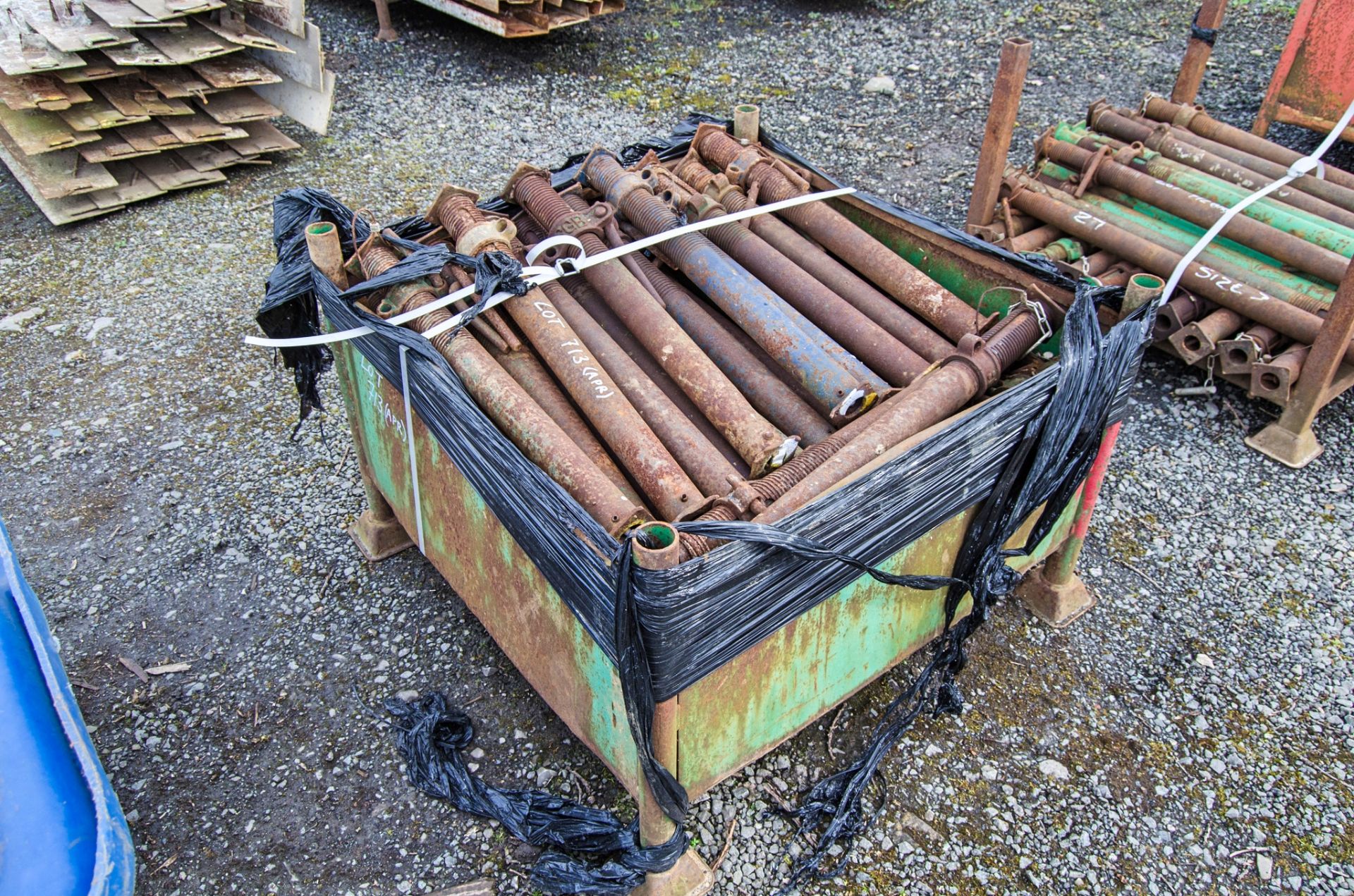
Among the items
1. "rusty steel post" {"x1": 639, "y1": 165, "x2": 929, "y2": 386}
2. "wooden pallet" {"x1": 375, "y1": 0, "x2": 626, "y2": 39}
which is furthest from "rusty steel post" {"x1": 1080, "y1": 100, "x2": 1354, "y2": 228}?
"wooden pallet" {"x1": 375, "y1": 0, "x2": 626, "y2": 39}

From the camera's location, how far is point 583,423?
8.61 feet

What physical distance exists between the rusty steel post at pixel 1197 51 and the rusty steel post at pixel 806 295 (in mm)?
3722

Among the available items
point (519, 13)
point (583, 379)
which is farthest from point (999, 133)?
point (519, 13)

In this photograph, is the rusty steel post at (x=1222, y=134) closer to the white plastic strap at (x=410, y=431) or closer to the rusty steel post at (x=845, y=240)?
the rusty steel post at (x=845, y=240)

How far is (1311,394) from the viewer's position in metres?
4.08

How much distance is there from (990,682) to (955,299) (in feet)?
4.61

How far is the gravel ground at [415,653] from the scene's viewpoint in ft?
9.07

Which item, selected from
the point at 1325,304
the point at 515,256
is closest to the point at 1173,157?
the point at 1325,304

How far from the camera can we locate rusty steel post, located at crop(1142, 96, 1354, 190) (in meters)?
5.02

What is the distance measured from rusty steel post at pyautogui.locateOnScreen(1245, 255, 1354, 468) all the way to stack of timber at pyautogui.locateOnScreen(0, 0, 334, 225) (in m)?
6.06

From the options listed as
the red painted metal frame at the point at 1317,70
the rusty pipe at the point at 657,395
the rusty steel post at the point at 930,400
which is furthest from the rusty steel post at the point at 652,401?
the red painted metal frame at the point at 1317,70

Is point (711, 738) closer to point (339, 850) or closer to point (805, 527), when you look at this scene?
point (805, 527)

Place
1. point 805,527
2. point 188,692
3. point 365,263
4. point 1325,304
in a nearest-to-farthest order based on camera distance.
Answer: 1. point 805,527
2. point 365,263
3. point 188,692
4. point 1325,304

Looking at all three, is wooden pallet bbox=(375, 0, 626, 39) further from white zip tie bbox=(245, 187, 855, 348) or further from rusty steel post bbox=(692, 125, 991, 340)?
white zip tie bbox=(245, 187, 855, 348)
